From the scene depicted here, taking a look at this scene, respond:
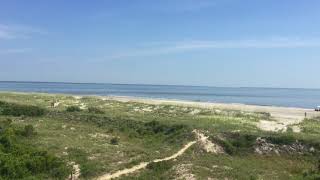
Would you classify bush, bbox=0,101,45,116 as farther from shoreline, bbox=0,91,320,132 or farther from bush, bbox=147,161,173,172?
bush, bbox=147,161,173,172

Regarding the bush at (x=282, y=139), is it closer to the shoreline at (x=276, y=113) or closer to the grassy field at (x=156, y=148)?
the grassy field at (x=156, y=148)

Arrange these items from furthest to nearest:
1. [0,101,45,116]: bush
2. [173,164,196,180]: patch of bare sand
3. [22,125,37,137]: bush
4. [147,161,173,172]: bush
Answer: [0,101,45,116]: bush
[22,125,37,137]: bush
[147,161,173,172]: bush
[173,164,196,180]: patch of bare sand

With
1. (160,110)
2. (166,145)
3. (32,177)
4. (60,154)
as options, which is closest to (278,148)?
(166,145)

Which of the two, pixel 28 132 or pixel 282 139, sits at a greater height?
pixel 28 132

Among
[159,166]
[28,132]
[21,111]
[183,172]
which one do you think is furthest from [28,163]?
[21,111]

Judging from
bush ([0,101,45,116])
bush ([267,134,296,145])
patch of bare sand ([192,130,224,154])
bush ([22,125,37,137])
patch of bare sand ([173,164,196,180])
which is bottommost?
patch of bare sand ([173,164,196,180])

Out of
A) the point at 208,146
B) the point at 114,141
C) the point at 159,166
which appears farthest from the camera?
the point at 114,141

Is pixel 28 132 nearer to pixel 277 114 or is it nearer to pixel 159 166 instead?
pixel 159 166

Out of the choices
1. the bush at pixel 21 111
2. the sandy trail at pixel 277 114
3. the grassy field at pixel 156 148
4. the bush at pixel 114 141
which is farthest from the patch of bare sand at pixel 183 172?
the bush at pixel 21 111

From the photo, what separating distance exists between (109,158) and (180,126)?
15.0 meters

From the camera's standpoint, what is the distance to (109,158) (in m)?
36.8

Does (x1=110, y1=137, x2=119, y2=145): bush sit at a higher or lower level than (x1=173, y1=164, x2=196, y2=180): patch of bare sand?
higher

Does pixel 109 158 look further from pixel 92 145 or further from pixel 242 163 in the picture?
pixel 242 163

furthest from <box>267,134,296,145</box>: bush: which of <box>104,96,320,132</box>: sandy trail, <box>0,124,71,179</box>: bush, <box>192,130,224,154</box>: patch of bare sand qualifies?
<box>0,124,71,179</box>: bush
